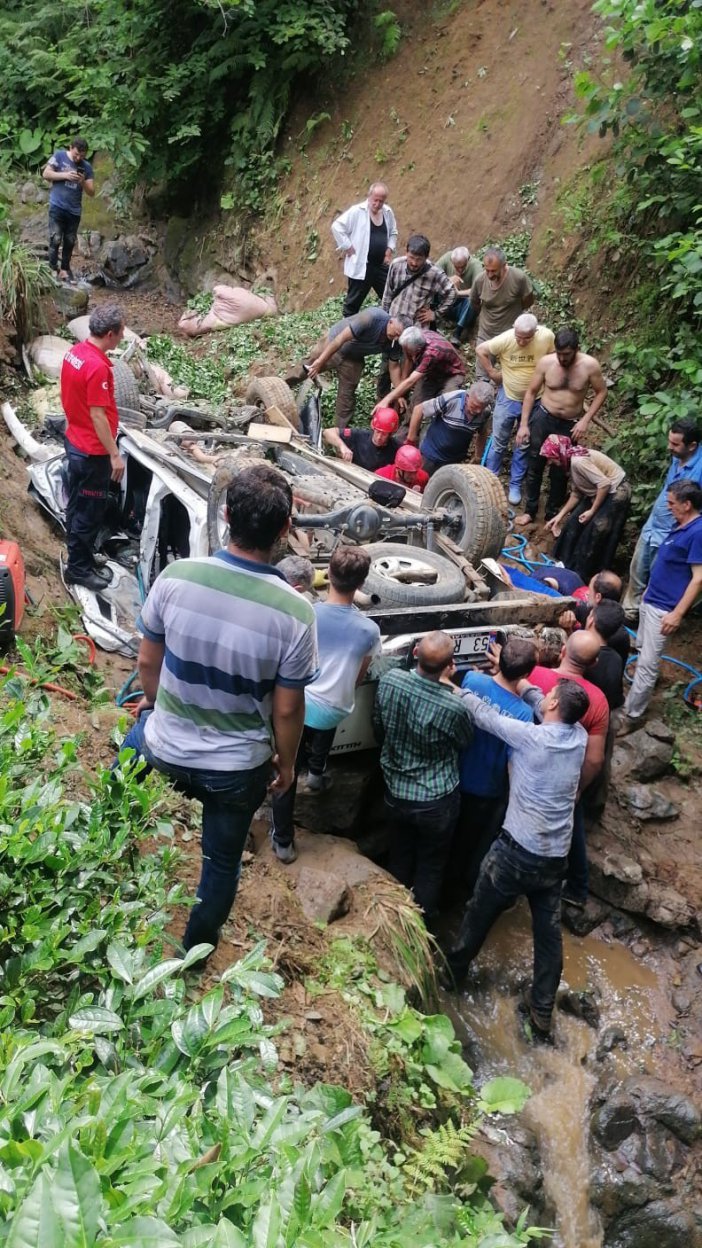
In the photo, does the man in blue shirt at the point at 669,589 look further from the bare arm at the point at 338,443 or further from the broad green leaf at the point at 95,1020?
the broad green leaf at the point at 95,1020

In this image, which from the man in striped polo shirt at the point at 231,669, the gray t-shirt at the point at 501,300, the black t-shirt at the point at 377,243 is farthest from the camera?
the black t-shirt at the point at 377,243

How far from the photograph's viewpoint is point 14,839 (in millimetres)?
2436

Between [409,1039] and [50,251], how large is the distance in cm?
1058

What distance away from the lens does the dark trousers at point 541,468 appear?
7590 millimetres

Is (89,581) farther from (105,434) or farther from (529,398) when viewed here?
(529,398)

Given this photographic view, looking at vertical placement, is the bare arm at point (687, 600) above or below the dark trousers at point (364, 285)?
below

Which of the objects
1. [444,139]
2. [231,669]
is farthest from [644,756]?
[444,139]

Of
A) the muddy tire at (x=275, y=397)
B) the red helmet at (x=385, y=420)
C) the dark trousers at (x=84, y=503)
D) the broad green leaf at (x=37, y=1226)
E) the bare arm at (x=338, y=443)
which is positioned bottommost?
the dark trousers at (x=84, y=503)

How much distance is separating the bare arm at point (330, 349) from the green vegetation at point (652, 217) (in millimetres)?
2455

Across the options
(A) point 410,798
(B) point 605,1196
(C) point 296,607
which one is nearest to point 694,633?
(A) point 410,798

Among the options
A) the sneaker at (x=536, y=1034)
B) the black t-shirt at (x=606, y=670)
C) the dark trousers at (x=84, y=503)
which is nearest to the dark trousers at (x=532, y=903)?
the sneaker at (x=536, y=1034)

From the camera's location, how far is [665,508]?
6.41 metres

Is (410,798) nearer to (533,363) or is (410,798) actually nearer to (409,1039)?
(409,1039)

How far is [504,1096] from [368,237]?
27.8ft
